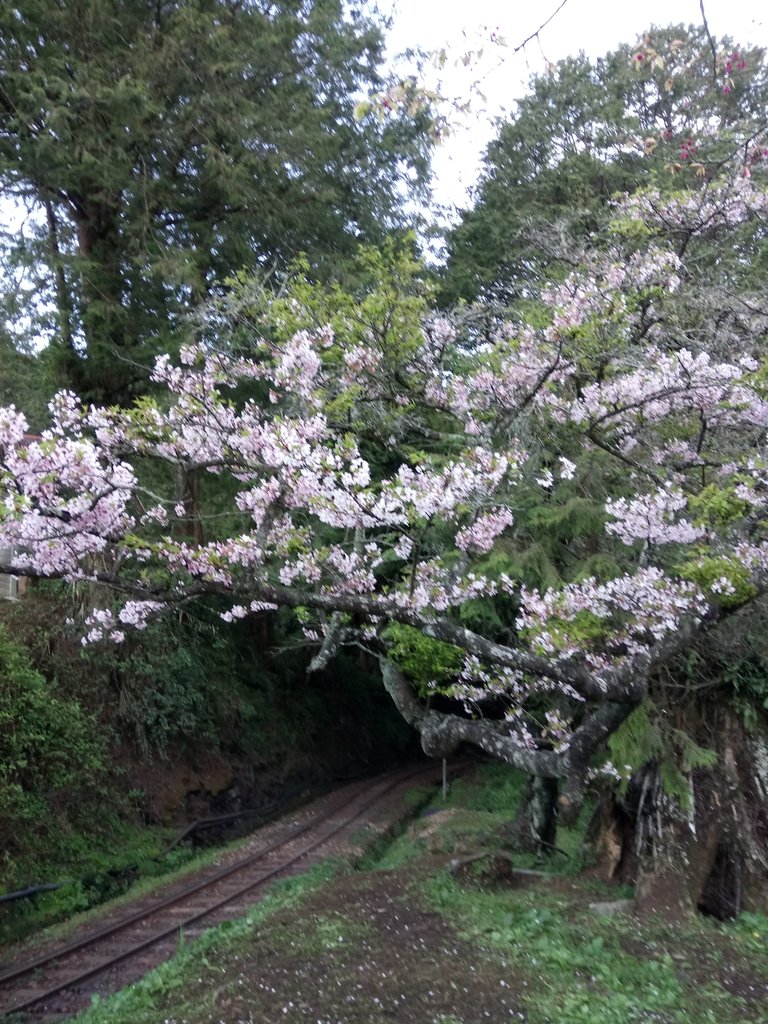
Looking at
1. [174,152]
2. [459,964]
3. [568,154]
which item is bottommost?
[459,964]

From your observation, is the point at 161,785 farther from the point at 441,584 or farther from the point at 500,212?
the point at 500,212

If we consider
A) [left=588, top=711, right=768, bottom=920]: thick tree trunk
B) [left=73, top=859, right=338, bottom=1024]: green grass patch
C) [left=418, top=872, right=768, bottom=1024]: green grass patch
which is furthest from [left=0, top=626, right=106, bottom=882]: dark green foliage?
[left=588, top=711, right=768, bottom=920]: thick tree trunk

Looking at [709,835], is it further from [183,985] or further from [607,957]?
[183,985]

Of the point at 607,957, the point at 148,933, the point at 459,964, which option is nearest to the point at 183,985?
the point at 459,964

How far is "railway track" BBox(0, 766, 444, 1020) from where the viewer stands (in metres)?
8.19

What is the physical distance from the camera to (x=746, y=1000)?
599 cm

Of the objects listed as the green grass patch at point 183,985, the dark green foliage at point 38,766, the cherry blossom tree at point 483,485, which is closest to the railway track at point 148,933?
the green grass patch at point 183,985

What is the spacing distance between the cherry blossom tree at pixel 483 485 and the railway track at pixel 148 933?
382 cm

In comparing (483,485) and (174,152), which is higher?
(174,152)

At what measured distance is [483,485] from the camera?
641 cm

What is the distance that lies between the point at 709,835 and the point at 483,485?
5164 mm

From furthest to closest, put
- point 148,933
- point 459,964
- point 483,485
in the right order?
1. point 148,933
2. point 459,964
3. point 483,485

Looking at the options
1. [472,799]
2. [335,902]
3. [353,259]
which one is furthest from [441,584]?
[472,799]

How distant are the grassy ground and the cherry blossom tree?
1.44 meters
